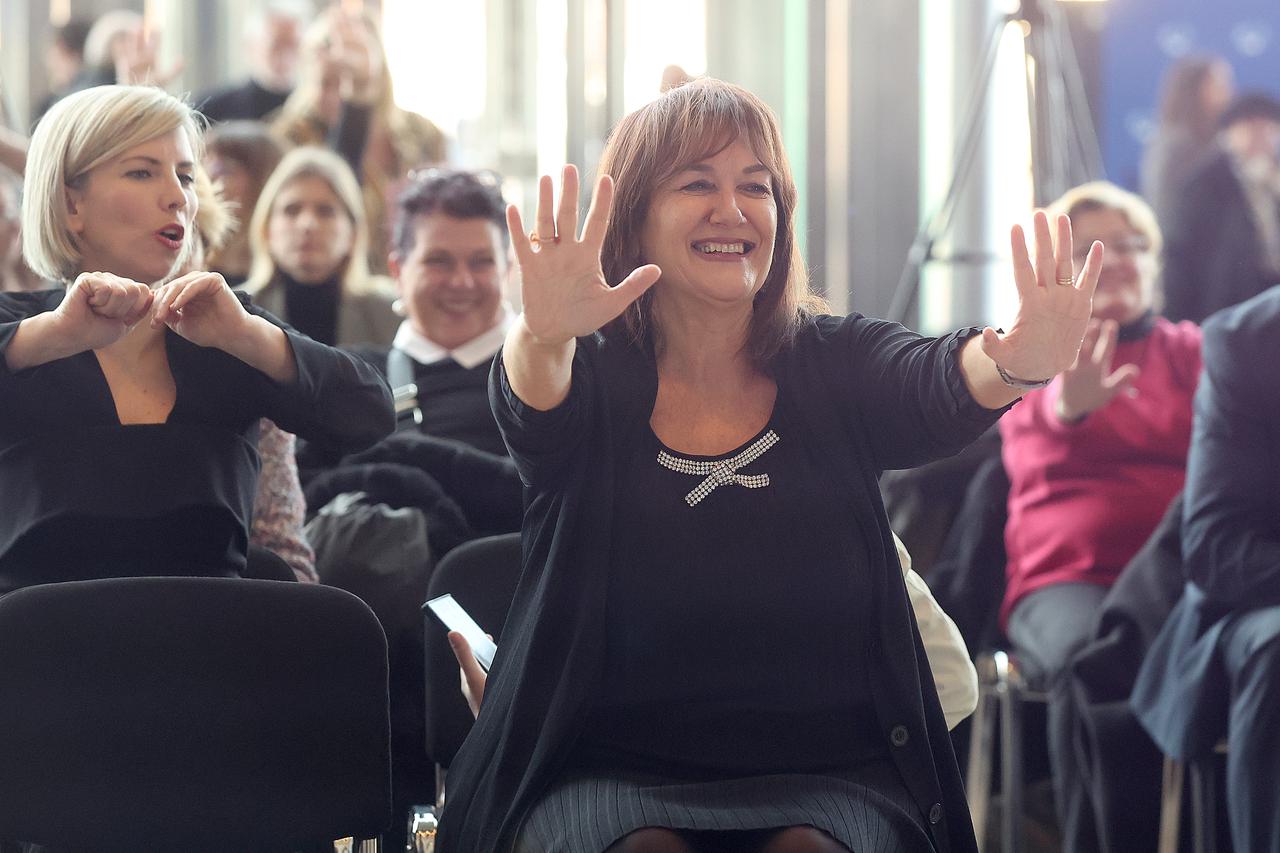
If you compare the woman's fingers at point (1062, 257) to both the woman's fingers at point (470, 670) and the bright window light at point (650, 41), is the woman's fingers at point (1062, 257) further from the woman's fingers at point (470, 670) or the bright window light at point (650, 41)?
the bright window light at point (650, 41)

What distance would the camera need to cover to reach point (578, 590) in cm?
165

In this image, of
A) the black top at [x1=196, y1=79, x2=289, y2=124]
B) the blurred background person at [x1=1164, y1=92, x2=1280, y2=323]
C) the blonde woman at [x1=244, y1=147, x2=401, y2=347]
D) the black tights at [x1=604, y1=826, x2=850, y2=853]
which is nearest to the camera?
the black tights at [x1=604, y1=826, x2=850, y2=853]

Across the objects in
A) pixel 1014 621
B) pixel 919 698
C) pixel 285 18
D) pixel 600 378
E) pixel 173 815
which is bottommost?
pixel 1014 621

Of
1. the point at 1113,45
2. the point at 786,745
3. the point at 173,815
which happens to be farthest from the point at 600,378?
the point at 1113,45

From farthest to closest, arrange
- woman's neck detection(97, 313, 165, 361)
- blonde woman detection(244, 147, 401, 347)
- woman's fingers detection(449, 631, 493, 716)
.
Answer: blonde woman detection(244, 147, 401, 347), woman's neck detection(97, 313, 165, 361), woman's fingers detection(449, 631, 493, 716)

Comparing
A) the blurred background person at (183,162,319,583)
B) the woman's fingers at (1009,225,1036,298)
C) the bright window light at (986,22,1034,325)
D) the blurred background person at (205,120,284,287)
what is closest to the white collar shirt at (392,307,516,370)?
the blurred background person at (183,162,319,583)

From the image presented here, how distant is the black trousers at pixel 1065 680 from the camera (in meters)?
2.77

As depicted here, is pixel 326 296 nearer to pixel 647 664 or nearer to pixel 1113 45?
pixel 647 664

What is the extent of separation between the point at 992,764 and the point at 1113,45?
204cm

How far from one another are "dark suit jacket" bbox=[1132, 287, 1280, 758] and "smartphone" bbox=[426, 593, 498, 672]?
1180 mm

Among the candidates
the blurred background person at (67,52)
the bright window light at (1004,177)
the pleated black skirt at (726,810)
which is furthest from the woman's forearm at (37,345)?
the bright window light at (1004,177)

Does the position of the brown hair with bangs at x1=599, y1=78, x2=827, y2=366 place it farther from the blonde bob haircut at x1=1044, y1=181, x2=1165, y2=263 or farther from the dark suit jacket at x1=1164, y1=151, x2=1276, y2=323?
the dark suit jacket at x1=1164, y1=151, x2=1276, y2=323

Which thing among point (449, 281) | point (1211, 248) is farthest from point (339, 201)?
point (1211, 248)

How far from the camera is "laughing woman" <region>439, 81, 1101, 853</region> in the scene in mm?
1551
